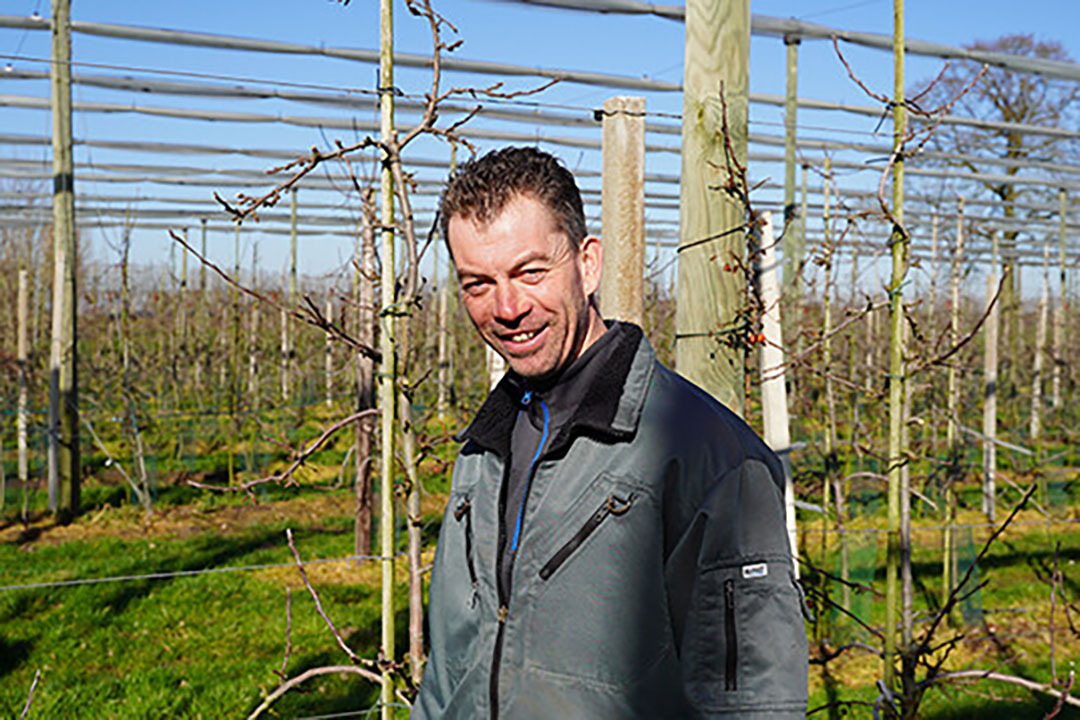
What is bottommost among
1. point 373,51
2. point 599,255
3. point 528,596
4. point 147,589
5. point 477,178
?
point 147,589

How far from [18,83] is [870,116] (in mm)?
9617

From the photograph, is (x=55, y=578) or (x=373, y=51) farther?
(x=373, y=51)

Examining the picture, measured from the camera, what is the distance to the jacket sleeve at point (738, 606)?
1.32 metres

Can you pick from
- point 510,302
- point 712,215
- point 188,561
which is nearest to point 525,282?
point 510,302

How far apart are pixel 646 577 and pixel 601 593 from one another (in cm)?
7

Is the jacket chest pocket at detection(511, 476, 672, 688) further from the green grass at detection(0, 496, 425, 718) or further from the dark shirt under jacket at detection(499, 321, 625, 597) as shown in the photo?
the green grass at detection(0, 496, 425, 718)

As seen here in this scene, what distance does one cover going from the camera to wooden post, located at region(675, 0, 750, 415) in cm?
238

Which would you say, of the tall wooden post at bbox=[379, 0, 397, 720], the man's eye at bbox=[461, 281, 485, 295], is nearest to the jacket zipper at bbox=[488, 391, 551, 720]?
the man's eye at bbox=[461, 281, 485, 295]

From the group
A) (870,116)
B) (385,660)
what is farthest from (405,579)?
(870,116)

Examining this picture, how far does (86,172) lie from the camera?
47.6 ft

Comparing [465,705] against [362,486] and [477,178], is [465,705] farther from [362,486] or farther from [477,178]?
[362,486]

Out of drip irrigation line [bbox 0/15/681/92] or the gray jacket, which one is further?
drip irrigation line [bbox 0/15/681/92]

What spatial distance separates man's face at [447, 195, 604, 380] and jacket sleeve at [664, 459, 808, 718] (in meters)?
0.37

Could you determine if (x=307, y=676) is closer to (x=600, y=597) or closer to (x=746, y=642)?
(x=600, y=597)
